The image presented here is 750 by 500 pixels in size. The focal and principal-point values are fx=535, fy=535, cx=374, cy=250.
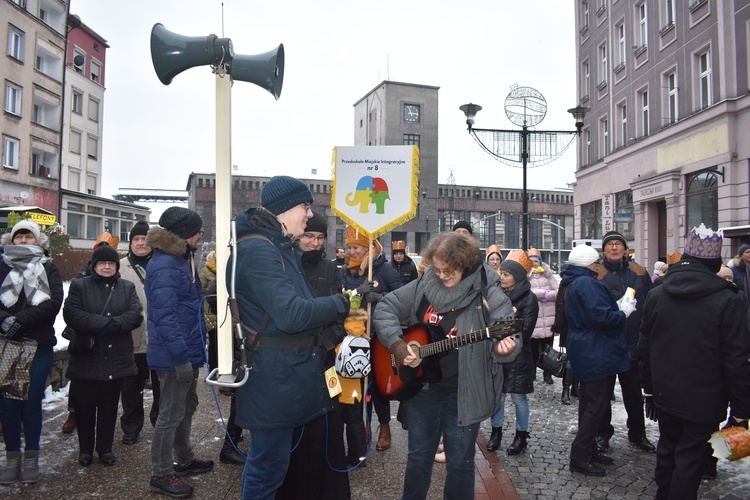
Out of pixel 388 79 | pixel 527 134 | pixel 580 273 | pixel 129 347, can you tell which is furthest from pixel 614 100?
pixel 388 79

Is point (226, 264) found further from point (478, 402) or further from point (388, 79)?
point (388, 79)

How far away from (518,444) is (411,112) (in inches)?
2235

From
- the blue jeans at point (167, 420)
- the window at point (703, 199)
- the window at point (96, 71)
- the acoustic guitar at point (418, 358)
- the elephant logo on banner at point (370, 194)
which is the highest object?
the window at point (96, 71)

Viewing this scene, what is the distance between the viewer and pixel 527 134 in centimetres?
1203

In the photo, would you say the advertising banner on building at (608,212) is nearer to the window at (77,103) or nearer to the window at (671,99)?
the window at (671,99)

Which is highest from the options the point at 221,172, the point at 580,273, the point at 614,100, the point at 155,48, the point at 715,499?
the point at 614,100

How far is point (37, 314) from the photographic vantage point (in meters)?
4.18

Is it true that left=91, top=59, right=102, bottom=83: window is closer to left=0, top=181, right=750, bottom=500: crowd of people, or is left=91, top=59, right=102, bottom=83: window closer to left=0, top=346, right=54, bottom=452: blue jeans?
left=0, top=181, right=750, bottom=500: crowd of people

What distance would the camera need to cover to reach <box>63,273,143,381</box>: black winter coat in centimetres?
465

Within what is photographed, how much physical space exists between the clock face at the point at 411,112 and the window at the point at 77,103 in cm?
3175

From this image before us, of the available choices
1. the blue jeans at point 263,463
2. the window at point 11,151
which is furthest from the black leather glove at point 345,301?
the window at point 11,151

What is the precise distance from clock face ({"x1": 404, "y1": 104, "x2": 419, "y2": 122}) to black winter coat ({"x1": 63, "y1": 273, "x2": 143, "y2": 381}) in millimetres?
56032

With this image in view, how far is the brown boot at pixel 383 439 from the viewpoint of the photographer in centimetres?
512

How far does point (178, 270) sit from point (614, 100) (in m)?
23.4
